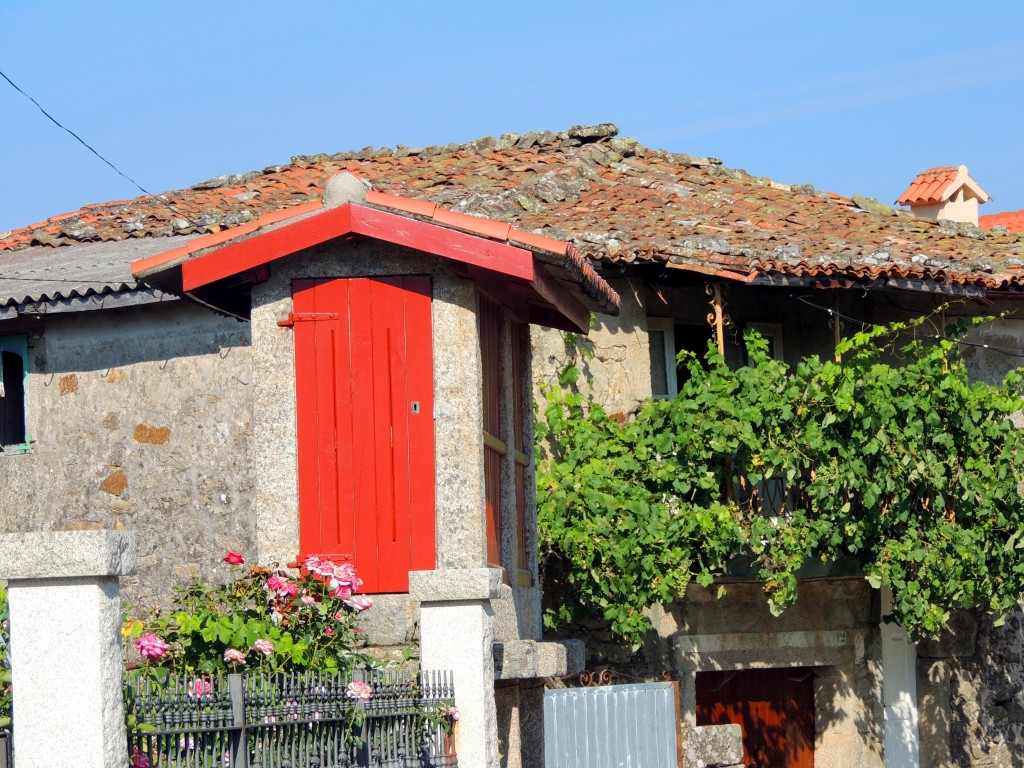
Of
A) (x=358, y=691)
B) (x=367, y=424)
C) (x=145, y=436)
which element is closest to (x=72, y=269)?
(x=145, y=436)

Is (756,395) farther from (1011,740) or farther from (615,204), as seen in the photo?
(1011,740)

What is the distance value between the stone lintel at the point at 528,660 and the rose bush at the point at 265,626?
677 mm

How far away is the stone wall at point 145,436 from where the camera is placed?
11688mm

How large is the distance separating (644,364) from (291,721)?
279 inches

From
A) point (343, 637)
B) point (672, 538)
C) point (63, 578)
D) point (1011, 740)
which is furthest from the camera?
point (1011, 740)

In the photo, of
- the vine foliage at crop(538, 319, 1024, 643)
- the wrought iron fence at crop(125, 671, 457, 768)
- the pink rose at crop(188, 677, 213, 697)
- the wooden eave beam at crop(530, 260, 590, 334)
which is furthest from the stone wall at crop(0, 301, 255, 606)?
the pink rose at crop(188, 677, 213, 697)

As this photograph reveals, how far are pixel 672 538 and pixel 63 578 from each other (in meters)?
6.82

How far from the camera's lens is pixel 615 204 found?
527 inches

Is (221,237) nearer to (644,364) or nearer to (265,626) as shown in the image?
(265,626)

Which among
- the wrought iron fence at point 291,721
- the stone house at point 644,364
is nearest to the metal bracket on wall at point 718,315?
the stone house at point 644,364

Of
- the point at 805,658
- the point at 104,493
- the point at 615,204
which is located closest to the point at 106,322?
the point at 104,493

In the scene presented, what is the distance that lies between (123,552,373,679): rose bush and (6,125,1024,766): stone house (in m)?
4.36

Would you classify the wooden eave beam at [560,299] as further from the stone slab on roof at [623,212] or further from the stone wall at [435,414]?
the stone slab on roof at [623,212]

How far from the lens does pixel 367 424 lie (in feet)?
23.4
